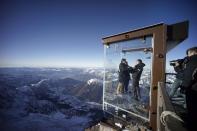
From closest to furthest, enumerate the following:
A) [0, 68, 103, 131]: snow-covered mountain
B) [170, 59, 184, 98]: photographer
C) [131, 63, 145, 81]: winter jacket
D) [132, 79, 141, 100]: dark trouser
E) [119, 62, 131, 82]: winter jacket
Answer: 1. [170, 59, 184, 98]: photographer
2. [131, 63, 145, 81]: winter jacket
3. [132, 79, 141, 100]: dark trouser
4. [119, 62, 131, 82]: winter jacket
5. [0, 68, 103, 131]: snow-covered mountain

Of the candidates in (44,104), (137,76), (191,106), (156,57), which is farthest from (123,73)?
(44,104)

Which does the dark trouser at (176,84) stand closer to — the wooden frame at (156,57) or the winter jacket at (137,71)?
the wooden frame at (156,57)

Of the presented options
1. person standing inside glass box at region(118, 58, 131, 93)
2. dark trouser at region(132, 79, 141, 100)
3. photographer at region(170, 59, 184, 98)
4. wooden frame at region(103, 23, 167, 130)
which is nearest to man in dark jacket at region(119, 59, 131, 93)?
person standing inside glass box at region(118, 58, 131, 93)

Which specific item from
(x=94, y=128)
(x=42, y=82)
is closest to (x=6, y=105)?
(x=42, y=82)

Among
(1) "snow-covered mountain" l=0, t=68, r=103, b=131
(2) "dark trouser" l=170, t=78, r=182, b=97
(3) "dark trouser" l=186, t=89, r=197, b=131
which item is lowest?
(1) "snow-covered mountain" l=0, t=68, r=103, b=131

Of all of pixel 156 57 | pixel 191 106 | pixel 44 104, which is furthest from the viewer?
pixel 44 104

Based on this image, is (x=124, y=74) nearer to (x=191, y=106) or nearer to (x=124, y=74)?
(x=124, y=74)

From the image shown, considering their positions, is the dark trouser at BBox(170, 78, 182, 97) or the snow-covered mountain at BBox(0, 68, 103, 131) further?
the snow-covered mountain at BBox(0, 68, 103, 131)

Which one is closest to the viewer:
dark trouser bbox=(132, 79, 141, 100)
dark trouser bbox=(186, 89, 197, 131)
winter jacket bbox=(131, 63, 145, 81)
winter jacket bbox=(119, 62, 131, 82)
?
dark trouser bbox=(186, 89, 197, 131)

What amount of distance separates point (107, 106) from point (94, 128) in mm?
1148

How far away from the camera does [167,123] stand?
2562 mm

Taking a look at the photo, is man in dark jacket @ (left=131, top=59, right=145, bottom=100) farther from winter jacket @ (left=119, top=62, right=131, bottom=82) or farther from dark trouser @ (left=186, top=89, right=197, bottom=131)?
dark trouser @ (left=186, top=89, right=197, bottom=131)

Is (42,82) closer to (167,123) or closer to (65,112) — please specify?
(65,112)

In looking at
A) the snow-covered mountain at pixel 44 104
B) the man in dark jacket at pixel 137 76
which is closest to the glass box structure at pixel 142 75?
the man in dark jacket at pixel 137 76
